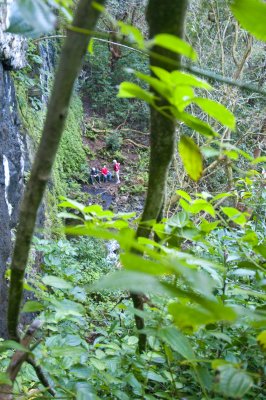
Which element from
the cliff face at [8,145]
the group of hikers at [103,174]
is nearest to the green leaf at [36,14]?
the cliff face at [8,145]

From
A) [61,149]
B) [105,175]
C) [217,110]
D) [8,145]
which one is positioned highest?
[61,149]

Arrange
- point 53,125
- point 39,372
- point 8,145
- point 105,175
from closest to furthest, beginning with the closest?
point 53,125
point 39,372
point 8,145
point 105,175

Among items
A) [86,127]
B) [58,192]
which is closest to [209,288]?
[58,192]

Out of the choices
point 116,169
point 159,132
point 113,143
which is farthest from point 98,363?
point 113,143

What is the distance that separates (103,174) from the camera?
396 inches

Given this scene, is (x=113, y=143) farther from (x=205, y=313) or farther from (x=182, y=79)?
(x=205, y=313)

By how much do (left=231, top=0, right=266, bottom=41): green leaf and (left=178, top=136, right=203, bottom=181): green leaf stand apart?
266 millimetres

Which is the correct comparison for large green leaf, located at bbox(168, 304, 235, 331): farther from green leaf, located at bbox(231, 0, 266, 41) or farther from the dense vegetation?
green leaf, located at bbox(231, 0, 266, 41)

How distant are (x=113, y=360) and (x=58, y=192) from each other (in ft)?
19.1

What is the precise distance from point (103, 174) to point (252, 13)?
32.1 ft

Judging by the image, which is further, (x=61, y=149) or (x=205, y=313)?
(x=61, y=149)

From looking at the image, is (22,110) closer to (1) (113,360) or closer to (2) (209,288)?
(1) (113,360)

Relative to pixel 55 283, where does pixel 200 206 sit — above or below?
above

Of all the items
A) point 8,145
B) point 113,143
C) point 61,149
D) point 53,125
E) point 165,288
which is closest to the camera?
point 165,288
